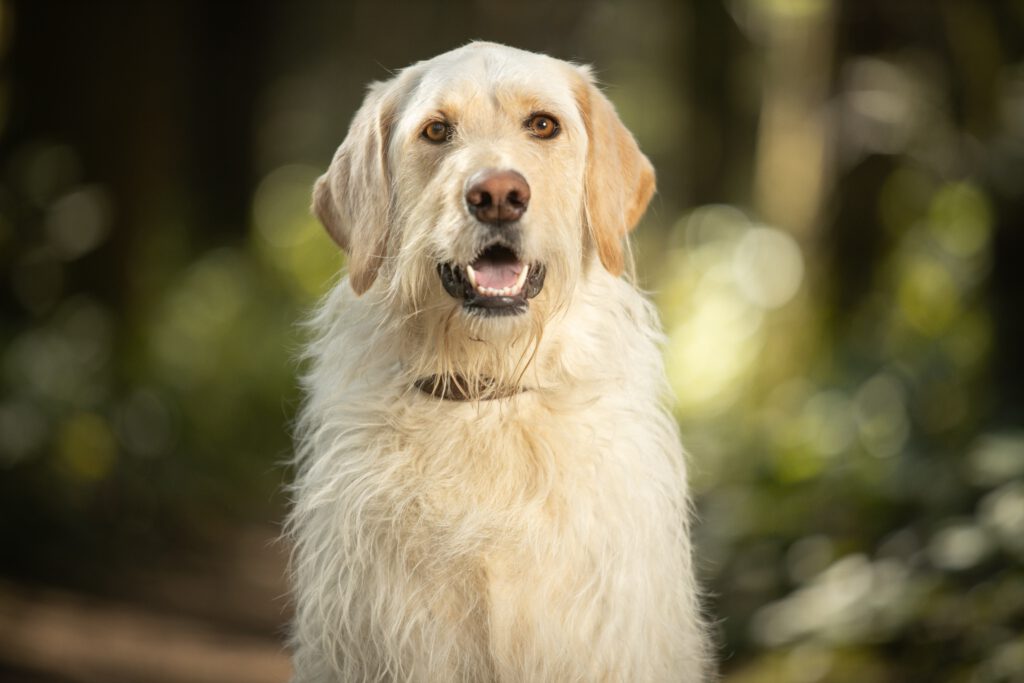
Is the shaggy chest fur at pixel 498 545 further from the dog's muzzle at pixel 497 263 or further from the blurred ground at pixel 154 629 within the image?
the blurred ground at pixel 154 629

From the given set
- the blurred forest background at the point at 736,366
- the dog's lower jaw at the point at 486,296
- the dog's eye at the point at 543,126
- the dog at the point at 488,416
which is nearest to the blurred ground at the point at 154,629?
the blurred forest background at the point at 736,366

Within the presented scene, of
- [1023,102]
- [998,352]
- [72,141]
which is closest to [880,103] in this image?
[1023,102]

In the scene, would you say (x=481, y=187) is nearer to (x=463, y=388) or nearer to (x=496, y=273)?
(x=496, y=273)

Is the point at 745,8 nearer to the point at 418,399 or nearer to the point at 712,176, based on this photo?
the point at 712,176

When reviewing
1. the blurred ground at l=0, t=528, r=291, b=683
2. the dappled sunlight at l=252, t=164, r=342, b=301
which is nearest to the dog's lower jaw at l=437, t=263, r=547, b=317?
the blurred ground at l=0, t=528, r=291, b=683

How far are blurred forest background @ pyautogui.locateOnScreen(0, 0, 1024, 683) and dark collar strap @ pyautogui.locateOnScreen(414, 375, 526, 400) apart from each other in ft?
2.96

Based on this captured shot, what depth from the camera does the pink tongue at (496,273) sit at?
322 centimetres

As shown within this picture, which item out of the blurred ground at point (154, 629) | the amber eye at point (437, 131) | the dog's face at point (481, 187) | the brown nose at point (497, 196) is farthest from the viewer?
the blurred ground at point (154, 629)

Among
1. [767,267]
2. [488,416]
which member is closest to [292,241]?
[767,267]

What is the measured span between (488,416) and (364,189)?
832 mm

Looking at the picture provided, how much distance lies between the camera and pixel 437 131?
10.8ft

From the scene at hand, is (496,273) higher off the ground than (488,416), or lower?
higher

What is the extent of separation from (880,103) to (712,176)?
8120mm

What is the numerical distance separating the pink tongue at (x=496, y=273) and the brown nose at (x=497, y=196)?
0.17m
